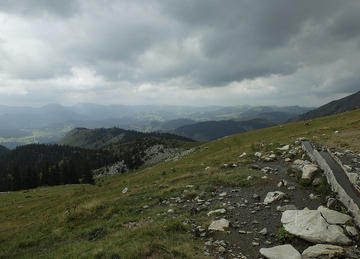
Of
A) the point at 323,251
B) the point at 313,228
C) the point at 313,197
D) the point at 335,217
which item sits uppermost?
the point at 335,217

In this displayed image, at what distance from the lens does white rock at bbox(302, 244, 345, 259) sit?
5715mm

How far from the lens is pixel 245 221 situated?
9.04 m

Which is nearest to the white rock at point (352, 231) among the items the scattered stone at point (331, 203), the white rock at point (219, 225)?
the scattered stone at point (331, 203)

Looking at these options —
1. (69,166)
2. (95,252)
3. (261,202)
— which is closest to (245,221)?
(261,202)

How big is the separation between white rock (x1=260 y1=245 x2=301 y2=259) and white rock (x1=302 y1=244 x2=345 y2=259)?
36 centimetres

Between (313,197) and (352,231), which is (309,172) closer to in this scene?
(313,197)

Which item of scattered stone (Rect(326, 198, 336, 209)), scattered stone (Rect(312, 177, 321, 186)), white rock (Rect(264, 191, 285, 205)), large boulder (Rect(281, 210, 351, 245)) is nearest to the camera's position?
large boulder (Rect(281, 210, 351, 245))

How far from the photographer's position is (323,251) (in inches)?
231

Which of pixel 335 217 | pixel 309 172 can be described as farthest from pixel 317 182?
pixel 335 217

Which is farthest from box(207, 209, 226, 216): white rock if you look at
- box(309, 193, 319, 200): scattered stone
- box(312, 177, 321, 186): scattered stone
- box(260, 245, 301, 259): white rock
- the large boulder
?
box(312, 177, 321, 186): scattered stone

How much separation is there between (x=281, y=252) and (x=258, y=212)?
3.64 meters

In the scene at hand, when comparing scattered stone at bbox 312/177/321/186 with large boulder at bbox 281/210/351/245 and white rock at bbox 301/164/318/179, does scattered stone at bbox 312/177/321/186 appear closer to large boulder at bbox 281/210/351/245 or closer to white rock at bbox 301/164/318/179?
white rock at bbox 301/164/318/179

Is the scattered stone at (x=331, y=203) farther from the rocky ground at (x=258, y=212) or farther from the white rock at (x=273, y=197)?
the white rock at (x=273, y=197)

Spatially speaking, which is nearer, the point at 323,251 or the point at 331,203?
the point at 323,251
